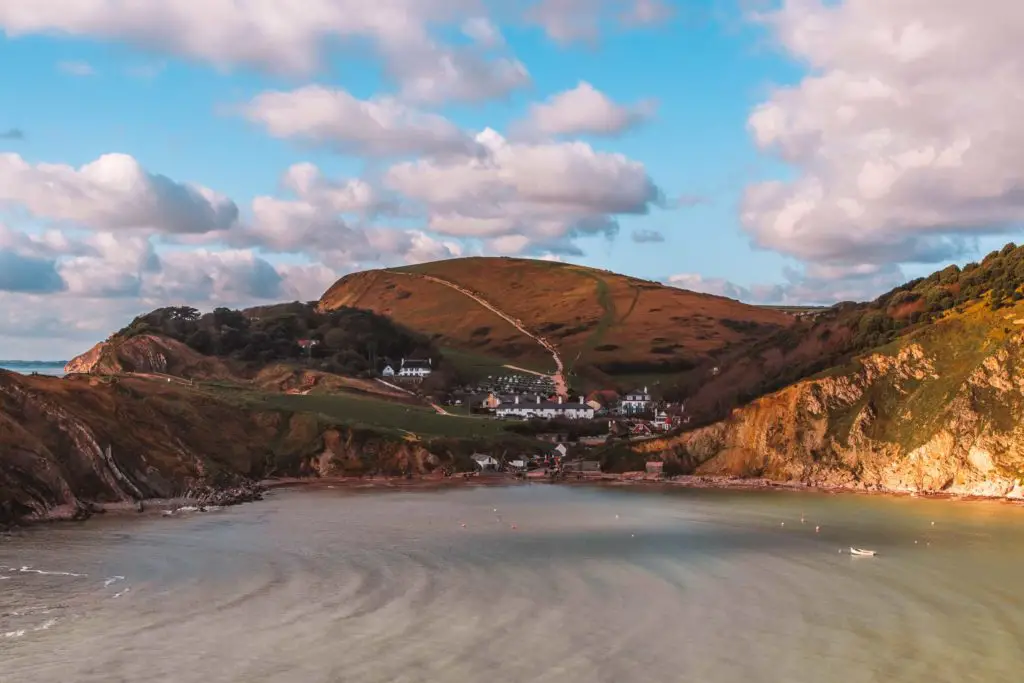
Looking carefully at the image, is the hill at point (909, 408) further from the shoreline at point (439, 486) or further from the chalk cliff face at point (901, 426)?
the shoreline at point (439, 486)

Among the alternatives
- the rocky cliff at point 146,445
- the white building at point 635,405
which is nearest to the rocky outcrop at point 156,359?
the rocky cliff at point 146,445

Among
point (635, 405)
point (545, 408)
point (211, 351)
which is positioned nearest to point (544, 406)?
point (545, 408)

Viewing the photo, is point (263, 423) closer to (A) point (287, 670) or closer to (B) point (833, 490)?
(B) point (833, 490)

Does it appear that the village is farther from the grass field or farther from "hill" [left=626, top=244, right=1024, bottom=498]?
"hill" [left=626, top=244, right=1024, bottom=498]

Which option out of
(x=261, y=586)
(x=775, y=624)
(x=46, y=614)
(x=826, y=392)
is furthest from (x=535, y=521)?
(x=826, y=392)

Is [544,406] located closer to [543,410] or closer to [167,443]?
[543,410]

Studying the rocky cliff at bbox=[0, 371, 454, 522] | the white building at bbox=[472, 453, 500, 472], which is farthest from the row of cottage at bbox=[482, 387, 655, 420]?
the rocky cliff at bbox=[0, 371, 454, 522]
